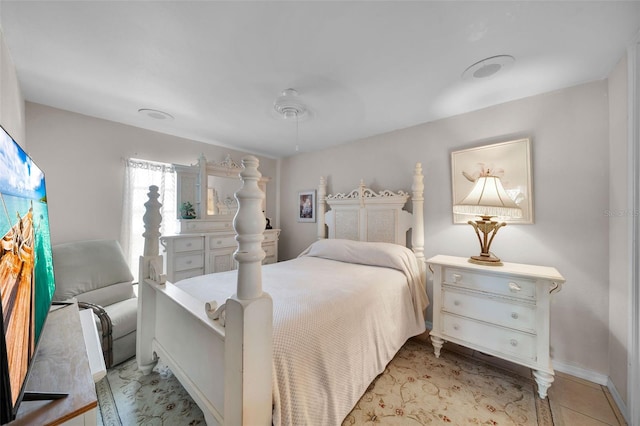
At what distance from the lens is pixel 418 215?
253 cm

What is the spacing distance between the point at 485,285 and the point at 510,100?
1.63 metres

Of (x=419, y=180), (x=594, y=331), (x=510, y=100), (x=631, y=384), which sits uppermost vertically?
(x=510, y=100)

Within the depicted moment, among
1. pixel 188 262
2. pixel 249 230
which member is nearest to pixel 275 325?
pixel 249 230

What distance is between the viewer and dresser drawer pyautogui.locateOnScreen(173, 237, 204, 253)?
8.96 feet

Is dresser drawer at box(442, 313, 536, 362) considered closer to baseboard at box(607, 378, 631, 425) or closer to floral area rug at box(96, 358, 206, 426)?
baseboard at box(607, 378, 631, 425)

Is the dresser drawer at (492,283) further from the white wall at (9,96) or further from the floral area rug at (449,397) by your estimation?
the white wall at (9,96)

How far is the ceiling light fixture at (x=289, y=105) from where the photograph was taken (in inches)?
76.9

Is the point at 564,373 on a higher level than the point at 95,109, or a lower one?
lower

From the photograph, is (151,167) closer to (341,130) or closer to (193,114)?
(193,114)

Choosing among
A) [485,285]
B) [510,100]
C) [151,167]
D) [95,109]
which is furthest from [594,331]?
[95,109]

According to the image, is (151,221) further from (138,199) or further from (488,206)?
(488,206)

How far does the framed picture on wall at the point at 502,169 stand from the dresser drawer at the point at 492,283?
627 mm

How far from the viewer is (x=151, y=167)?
2.87 m

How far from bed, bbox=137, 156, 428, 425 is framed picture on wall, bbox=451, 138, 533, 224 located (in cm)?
84
